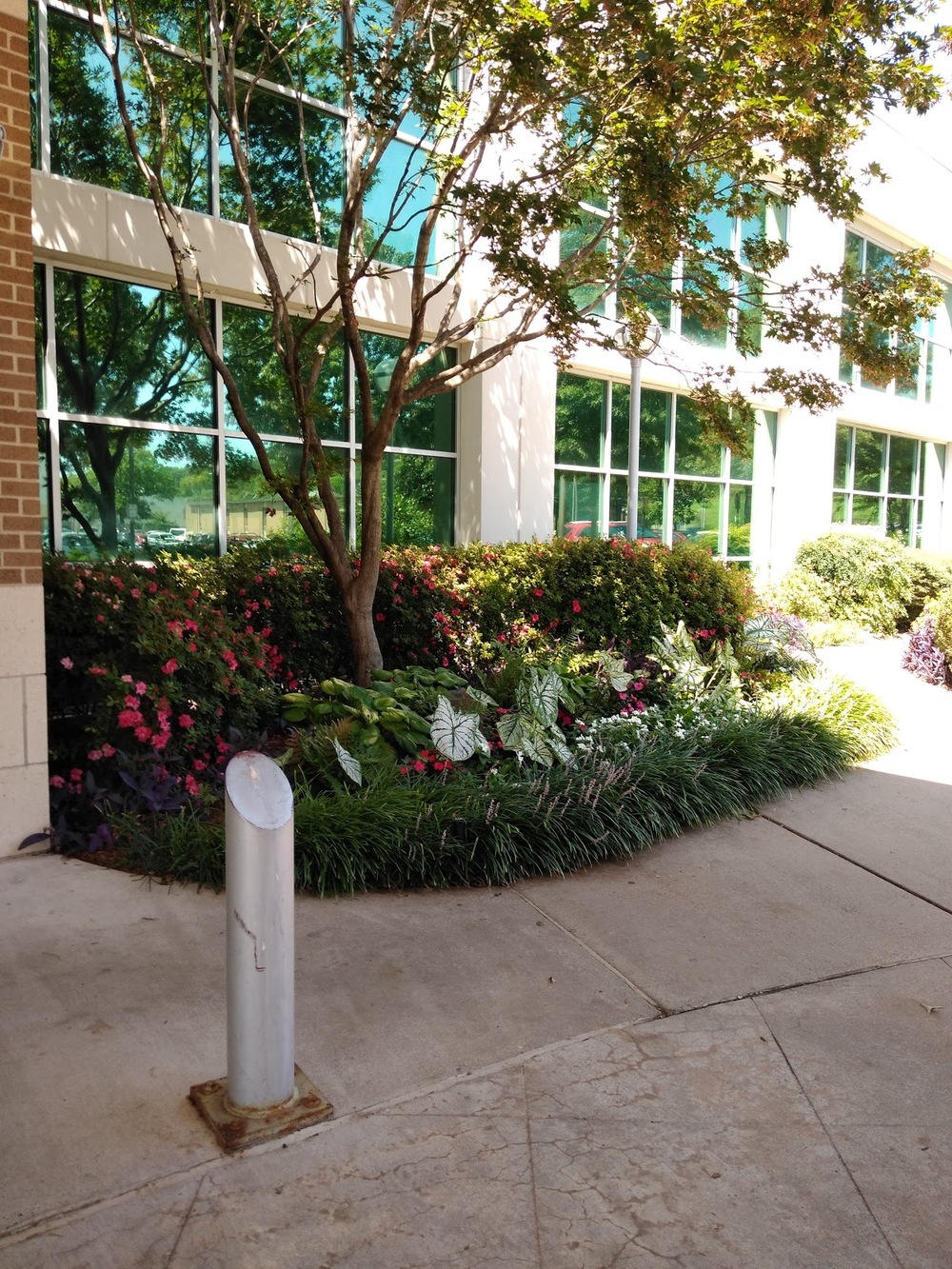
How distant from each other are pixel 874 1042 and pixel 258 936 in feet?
7.26

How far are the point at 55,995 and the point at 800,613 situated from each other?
1306 centimetres

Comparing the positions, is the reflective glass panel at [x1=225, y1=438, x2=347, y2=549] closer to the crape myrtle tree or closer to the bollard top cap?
the crape myrtle tree

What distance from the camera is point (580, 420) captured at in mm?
12680

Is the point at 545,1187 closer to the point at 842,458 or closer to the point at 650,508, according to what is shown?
the point at 650,508

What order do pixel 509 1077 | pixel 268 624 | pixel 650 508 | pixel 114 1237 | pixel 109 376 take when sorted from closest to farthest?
1. pixel 114 1237
2. pixel 509 1077
3. pixel 268 624
4. pixel 109 376
5. pixel 650 508

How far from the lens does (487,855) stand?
15.7 feet

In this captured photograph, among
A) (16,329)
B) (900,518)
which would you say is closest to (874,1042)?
(16,329)

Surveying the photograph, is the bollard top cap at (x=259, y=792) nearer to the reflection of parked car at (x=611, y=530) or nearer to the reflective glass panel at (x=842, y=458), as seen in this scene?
the reflection of parked car at (x=611, y=530)

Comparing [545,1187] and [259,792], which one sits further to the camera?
[259,792]

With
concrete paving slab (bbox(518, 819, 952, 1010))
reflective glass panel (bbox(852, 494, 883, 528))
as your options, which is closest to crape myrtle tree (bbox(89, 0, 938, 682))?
concrete paving slab (bbox(518, 819, 952, 1010))

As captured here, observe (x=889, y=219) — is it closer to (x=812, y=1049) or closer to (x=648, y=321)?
(x=648, y=321)

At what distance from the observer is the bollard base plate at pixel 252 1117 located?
2.73m

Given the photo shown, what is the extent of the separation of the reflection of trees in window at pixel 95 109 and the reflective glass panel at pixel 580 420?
5.63 meters

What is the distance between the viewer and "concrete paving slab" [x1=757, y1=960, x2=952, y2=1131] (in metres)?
3.09
